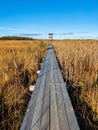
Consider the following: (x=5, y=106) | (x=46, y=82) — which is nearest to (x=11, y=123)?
(x=5, y=106)

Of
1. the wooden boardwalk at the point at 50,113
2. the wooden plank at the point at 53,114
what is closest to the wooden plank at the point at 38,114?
the wooden boardwalk at the point at 50,113

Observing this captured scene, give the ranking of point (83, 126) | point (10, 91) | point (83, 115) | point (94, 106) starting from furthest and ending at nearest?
point (10, 91)
point (94, 106)
point (83, 115)
point (83, 126)

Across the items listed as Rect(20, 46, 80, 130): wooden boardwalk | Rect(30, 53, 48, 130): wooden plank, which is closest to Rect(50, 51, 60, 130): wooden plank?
Rect(20, 46, 80, 130): wooden boardwalk

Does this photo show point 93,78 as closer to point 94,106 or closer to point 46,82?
point 46,82

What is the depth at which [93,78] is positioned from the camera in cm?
481

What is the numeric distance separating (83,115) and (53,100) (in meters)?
0.55

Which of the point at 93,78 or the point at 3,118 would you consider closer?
the point at 3,118

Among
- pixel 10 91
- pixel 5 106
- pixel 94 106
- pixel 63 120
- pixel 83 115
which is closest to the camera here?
pixel 63 120

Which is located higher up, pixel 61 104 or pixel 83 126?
pixel 61 104

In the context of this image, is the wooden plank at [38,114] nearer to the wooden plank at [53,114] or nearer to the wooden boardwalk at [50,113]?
the wooden boardwalk at [50,113]

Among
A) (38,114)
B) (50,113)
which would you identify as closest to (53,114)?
(50,113)

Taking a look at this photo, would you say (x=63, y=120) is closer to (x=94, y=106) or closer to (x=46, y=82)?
(x=94, y=106)

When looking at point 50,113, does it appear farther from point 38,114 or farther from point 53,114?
point 38,114

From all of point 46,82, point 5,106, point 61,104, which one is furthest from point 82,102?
point 5,106
